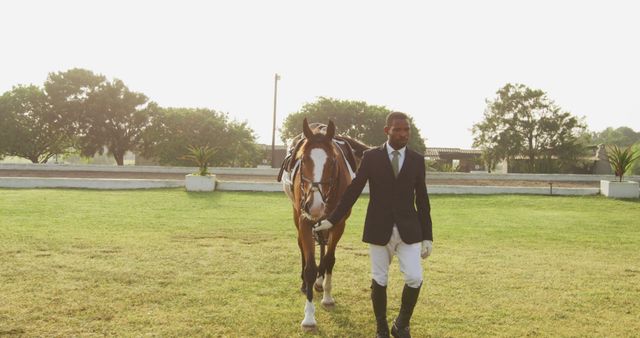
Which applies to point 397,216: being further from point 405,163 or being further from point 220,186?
point 220,186

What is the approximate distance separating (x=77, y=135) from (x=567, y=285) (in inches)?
1735

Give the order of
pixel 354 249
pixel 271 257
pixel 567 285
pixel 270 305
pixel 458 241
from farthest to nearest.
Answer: pixel 458 241
pixel 354 249
pixel 271 257
pixel 567 285
pixel 270 305

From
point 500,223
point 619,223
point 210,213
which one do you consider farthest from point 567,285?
point 210,213

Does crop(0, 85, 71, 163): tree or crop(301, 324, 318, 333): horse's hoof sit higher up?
crop(0, 85, 71, 163): tree

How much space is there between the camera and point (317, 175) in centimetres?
512

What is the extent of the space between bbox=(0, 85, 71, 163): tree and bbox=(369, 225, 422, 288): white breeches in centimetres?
4327

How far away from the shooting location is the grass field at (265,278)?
5.36 meters

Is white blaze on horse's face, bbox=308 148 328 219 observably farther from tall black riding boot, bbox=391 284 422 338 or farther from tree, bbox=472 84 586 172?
tree, bbox=472 84 586 172

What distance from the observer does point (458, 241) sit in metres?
11.7

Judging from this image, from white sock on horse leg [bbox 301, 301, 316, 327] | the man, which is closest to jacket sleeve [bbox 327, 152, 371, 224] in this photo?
the man

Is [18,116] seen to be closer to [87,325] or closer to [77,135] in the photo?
[77,135]

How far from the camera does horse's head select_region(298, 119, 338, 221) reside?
5084mm

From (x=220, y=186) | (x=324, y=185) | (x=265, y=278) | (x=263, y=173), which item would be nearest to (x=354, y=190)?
(x=324, y=185)

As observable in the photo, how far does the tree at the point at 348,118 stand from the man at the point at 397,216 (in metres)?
43.8
